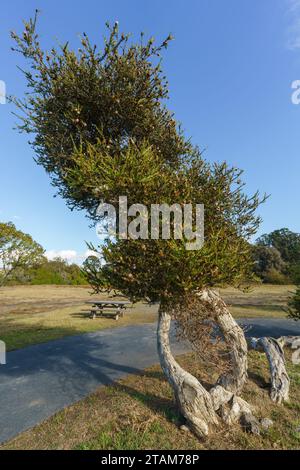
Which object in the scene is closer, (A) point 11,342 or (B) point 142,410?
(B) point 142,410

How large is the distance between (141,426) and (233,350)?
3.33 m

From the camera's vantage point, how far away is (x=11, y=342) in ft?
48.8

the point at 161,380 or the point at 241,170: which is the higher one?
the point at 241,170

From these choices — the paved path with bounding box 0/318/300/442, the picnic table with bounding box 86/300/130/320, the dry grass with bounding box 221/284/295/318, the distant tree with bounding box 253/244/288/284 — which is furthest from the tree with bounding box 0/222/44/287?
the distant tree with bounding box 253/244/288/284

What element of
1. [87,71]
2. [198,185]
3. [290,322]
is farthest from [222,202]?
[290,322]

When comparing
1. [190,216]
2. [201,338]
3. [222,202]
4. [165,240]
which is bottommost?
[201,338]

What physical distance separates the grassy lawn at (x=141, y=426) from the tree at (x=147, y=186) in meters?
0.56

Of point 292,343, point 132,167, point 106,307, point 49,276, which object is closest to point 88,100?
point 132,167

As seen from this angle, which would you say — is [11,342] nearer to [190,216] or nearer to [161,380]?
[161,380]

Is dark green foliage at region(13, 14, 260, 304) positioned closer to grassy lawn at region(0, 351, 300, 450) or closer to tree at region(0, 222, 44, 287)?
grassy lawn at region(0, 351, 300, 450)

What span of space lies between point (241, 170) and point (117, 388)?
786 cm

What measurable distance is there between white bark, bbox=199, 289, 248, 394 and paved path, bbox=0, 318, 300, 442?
227cm

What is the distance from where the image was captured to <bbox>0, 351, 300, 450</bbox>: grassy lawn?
6238 millimetres

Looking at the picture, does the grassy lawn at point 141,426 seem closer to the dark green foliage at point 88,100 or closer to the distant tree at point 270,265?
the dark green foliage at point 88,100
